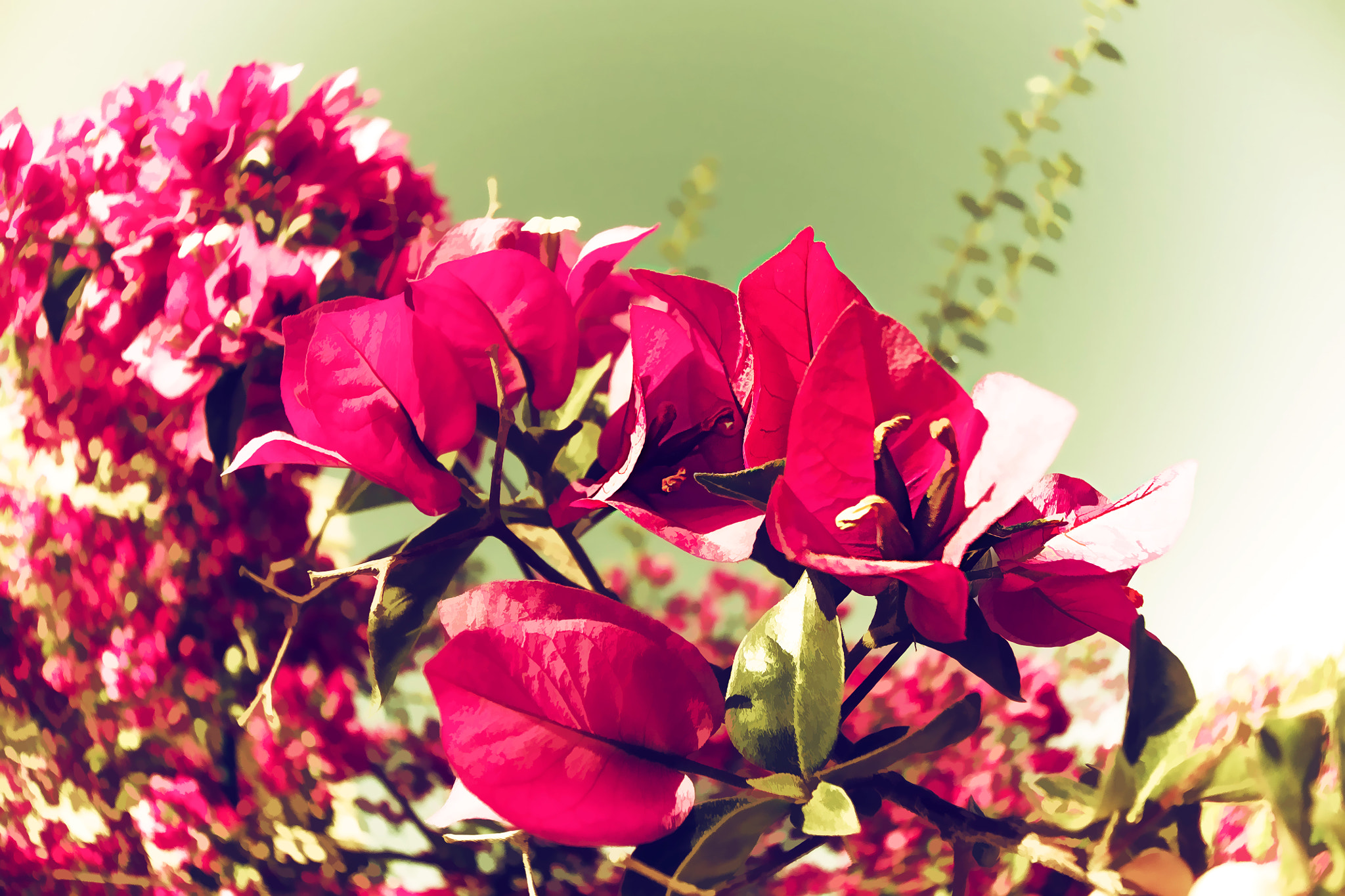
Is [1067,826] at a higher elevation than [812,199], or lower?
lower

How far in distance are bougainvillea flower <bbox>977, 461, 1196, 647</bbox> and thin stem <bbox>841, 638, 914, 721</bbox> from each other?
17 mm

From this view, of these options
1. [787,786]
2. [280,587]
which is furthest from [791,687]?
[280,587]

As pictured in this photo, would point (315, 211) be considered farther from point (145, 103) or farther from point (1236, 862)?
point (1236, 862)

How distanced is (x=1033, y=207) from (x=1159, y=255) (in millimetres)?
31

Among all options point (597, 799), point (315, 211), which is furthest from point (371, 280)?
point (597, 799)

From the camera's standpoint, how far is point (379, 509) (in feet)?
0.72

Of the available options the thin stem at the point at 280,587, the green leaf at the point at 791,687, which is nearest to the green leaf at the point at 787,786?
the green leaf at the point at 791,687

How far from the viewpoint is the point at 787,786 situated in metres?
0.17

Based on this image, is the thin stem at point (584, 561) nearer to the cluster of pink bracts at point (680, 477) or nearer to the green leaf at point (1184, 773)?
the cluster of pink bracts at point (680, 477)

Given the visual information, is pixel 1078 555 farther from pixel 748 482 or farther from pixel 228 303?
pixel 228 303

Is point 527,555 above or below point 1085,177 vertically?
below

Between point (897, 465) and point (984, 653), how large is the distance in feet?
0.15

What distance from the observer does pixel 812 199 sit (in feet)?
0.70

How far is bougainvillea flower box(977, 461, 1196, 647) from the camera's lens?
0.57 ft
